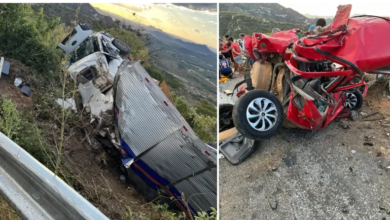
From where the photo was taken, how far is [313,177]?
375cm

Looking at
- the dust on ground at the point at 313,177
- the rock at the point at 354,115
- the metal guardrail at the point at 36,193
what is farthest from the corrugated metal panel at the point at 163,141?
the rock at the point at 354,115

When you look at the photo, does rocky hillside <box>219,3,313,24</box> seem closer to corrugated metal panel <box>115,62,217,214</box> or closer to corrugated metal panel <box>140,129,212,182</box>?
corrugated metal panel <box>115,62,217,214</box>

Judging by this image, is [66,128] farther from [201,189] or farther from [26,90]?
[201,189]

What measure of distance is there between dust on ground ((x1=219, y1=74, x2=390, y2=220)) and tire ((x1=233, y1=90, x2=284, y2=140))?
21.7 inches

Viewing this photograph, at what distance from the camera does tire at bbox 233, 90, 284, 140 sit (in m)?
3.80

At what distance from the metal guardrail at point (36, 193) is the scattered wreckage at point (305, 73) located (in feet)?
8.08

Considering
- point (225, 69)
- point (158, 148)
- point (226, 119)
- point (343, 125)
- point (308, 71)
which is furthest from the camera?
point (225, 69)

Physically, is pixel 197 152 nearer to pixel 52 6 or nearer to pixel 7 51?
pixel 7 51

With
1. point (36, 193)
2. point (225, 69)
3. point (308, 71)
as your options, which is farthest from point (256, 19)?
point (36, 193)

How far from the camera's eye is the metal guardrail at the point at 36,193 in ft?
5.42

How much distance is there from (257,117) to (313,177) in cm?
102

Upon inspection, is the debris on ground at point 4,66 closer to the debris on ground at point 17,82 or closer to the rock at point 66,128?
the debris on ground at point 17,82

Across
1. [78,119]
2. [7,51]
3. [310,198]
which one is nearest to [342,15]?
[310,198]

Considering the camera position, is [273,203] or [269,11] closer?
[273,203]
